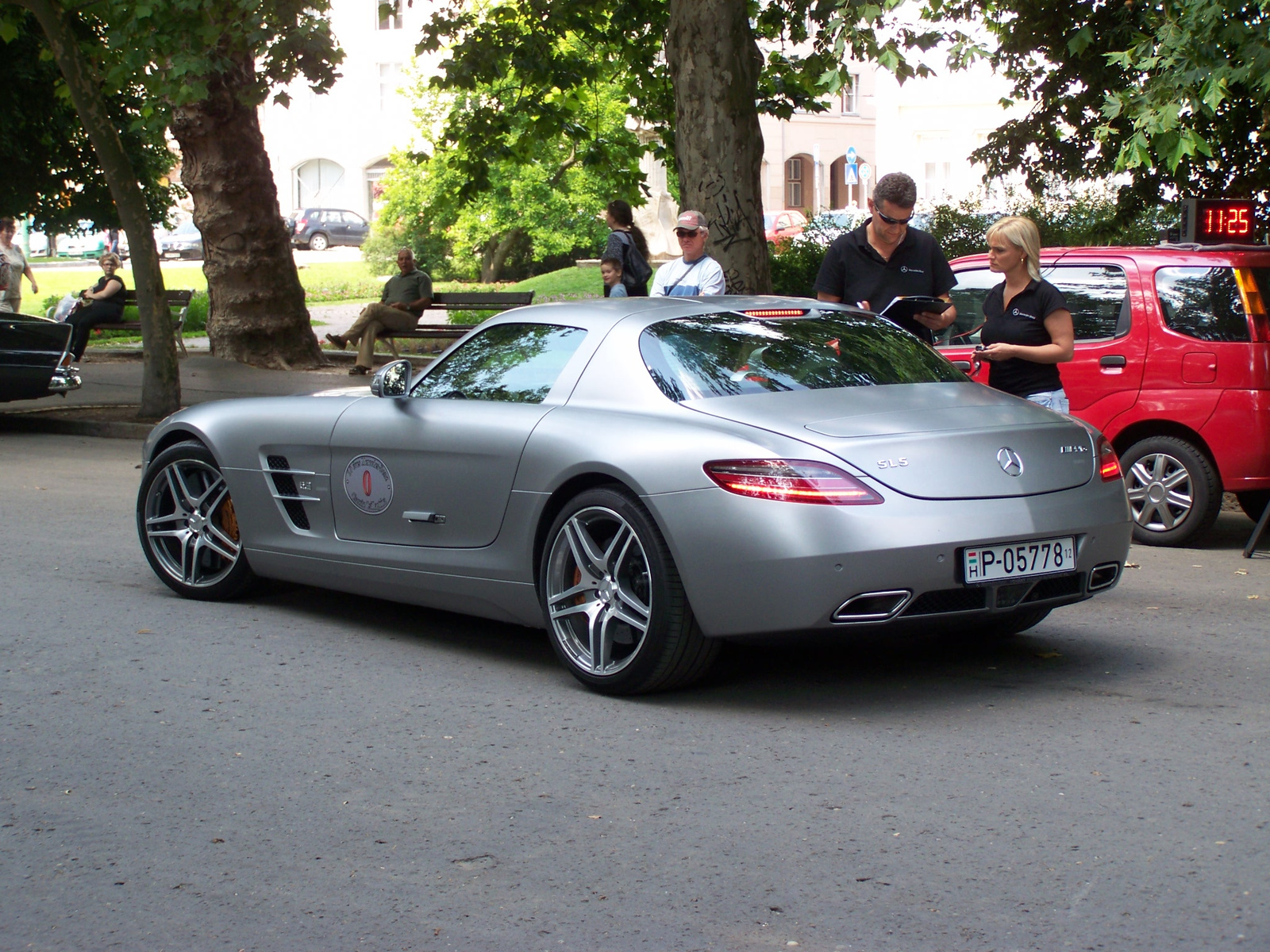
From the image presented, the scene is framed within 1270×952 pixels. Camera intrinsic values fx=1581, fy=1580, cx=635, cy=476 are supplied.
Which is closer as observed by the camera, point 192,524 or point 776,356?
point 776,356

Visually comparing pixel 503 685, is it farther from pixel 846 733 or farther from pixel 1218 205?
pixel 1218 205

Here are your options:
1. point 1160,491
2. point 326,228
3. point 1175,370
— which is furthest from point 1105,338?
point 326,228

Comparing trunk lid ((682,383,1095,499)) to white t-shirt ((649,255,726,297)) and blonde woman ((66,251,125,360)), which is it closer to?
white t-shirt ((649,255,726,297))

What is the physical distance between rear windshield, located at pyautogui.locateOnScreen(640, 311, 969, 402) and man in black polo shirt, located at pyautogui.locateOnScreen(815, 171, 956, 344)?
188cm

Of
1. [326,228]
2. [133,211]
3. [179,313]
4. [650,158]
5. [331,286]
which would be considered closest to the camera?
[133,211]

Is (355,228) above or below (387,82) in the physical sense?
below

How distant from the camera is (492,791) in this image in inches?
176

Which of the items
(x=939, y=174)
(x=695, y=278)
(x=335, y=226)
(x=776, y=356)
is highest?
(x=939, y=174)

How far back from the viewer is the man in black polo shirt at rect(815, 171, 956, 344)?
26.6 feet

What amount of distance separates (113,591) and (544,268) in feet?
121

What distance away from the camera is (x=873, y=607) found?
16.4 ft

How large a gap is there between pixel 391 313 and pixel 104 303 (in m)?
4.99

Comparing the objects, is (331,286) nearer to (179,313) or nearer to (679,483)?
(179,313)

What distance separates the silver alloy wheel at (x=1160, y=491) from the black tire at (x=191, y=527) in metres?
5.07
